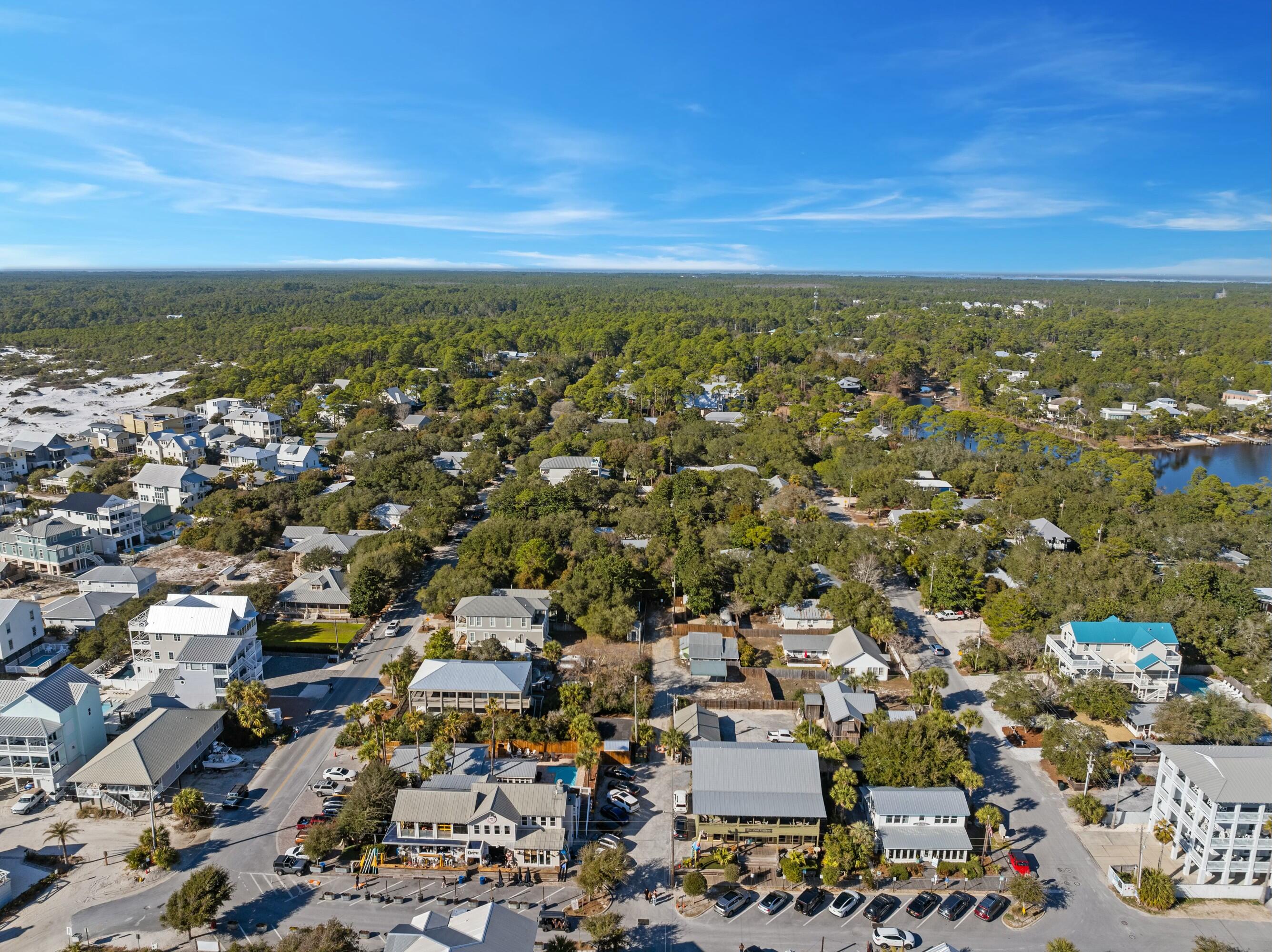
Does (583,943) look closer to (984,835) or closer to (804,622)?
(984,835)

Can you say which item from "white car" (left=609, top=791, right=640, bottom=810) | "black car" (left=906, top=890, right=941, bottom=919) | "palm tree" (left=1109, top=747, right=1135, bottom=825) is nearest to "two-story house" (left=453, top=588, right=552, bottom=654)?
"white car" (left=609, top=791, right=640, bottom=810)

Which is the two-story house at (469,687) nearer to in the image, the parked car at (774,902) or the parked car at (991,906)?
the parked car at (774,902)

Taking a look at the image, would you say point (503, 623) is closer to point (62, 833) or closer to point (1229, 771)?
point (62, 833)

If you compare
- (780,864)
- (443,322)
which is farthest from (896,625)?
(443,322)

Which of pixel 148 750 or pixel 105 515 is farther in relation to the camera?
pixel 105 515

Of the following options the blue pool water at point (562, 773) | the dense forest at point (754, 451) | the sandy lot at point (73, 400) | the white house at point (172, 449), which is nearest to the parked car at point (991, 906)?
the blue pool water at point (562, 773)

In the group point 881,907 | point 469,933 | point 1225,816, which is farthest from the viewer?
point 1225,816

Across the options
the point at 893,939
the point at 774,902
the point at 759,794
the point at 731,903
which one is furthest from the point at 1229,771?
the point at 731,903
